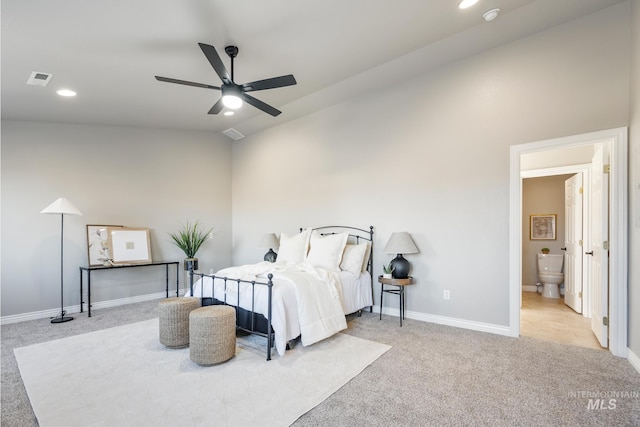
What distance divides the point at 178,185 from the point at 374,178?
12.4ft

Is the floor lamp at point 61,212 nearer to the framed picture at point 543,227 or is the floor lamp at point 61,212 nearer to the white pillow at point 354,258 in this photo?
the white pillow at point 354,258

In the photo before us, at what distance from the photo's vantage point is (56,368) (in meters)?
2.84

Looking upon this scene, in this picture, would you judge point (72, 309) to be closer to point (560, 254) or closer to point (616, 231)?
point (616, 231)

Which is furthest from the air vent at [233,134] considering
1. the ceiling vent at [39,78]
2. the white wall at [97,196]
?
the ceiling vent at [39,78]

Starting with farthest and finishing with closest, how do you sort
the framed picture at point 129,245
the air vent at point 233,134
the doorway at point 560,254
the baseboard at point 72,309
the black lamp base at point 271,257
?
1. the air vent at point 233,134
2. the black lamp base at point 271,257
3. the framed picture at point 129,245
4. the baseboard at point 72,309
5. the doorway at point 560,254

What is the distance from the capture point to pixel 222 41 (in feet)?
10.4

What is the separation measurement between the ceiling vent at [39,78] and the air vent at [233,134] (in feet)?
9.94

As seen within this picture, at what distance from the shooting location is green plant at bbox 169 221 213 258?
229 inches

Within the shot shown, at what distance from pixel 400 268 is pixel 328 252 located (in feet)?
3.23

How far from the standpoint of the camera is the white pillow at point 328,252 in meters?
4.31

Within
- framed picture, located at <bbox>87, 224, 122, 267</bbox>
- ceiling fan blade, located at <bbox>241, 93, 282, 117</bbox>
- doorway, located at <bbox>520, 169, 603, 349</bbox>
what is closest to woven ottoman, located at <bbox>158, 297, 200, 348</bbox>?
ceiling fan blade, located at <bbox>241, 93, 282, 117</bbox>

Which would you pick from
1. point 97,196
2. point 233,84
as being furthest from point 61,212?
point 233,84

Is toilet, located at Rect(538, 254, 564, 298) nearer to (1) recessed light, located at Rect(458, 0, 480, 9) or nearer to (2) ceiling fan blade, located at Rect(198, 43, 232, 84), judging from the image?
(1) recessed light, located at Rect(458, 0, 480, 9)

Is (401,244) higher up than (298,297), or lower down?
higher up
